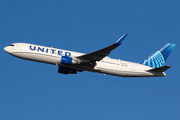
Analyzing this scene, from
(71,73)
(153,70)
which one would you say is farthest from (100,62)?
(153,70)

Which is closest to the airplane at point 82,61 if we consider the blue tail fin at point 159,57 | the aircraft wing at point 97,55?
the aircraft wing at point 97,55

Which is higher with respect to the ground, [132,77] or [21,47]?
[21,47]

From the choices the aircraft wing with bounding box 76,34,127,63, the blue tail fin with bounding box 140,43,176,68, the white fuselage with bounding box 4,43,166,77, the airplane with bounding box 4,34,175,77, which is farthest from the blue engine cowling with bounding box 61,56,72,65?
the blue tail fin with bounding box 140,43,176,68

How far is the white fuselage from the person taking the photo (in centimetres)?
4431

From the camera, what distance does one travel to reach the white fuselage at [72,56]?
4431cm

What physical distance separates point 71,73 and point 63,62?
5.69 meters

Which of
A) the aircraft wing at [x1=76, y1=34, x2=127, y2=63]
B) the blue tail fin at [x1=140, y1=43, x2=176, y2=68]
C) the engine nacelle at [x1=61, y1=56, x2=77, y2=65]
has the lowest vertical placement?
the engine nacelle at [x1=61, y1=56, x2=77, y2=65]

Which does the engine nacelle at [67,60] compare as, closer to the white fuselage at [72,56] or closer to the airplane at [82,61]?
the airplane at [82,61]

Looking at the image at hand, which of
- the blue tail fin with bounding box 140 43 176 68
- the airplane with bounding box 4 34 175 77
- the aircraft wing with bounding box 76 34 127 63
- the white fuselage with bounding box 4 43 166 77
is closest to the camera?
the aircraft wing with bounding box 76 34 127 63

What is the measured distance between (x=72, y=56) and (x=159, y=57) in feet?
56.2

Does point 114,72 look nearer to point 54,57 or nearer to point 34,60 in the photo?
point 54,57

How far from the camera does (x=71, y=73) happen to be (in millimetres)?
48906

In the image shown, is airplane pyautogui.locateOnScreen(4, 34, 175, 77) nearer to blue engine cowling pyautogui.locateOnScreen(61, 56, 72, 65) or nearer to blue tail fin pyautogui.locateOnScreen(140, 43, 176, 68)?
blue engine cowling pyautogui.locateOnScreen(61, 56, 72, 65)

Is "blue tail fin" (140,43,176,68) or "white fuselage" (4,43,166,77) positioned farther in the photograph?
"blue tail fin" (140,43,176,68)
